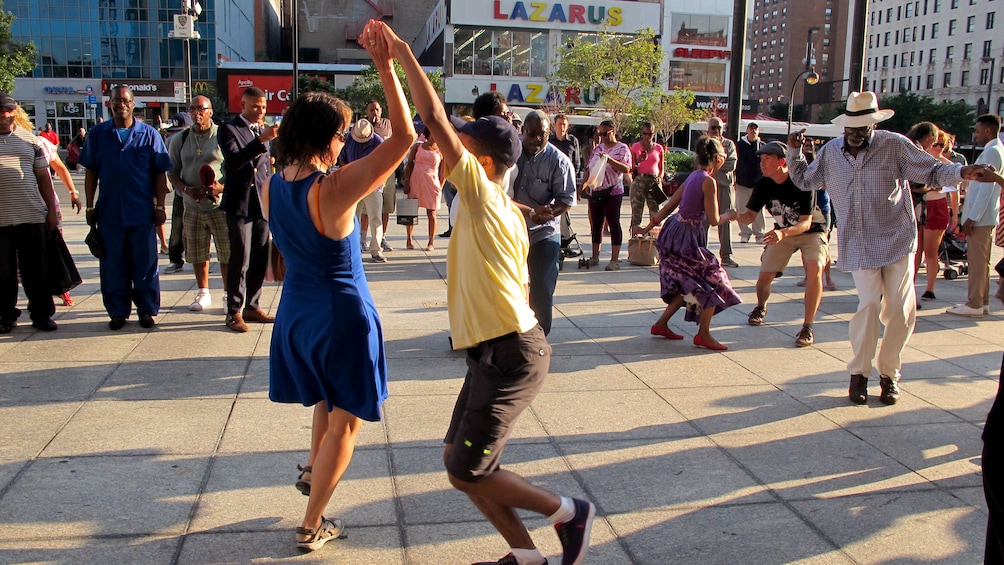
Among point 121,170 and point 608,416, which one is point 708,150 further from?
point 121,170

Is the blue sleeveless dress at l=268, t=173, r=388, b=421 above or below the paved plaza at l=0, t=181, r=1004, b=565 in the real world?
above

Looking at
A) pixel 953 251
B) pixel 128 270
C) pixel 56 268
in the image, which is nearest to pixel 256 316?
pixel 128 270

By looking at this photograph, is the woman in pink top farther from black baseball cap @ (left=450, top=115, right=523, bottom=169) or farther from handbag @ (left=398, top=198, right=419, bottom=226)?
black baseball cap @ (left=450, top=115, right=523, bottom=169)

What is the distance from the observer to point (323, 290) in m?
3.13

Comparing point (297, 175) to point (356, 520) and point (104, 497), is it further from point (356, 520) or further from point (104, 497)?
point (104, 497)

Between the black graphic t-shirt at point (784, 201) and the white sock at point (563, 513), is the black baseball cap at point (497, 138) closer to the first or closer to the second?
the white sock at point (563, 513)

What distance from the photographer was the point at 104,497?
3.69 meters

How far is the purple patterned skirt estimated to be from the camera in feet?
21.9

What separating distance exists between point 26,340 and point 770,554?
19.0 ft

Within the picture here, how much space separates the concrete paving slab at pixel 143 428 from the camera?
4.29 meters

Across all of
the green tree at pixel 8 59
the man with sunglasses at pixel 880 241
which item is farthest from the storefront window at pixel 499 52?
the man with sunglasses at pixel 880 241

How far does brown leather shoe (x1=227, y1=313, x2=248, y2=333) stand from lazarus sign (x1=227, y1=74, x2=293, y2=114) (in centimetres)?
5628

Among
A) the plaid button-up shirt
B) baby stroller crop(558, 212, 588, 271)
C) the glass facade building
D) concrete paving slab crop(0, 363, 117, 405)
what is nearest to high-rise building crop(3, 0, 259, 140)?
the glass facade building

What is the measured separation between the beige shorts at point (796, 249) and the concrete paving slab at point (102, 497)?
5182 millimetres
